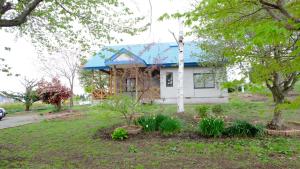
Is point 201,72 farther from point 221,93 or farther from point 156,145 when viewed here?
point 156,145

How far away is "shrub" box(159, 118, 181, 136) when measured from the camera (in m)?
10.1

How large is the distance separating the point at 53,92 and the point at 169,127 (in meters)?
14.5

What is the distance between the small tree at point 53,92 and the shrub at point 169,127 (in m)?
13.9

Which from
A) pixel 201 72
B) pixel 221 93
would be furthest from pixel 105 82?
pixel 221 93

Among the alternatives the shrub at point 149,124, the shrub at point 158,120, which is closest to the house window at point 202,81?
the shrub at point 158,120

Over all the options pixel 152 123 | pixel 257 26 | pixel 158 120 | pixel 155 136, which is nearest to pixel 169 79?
pixel 158 120

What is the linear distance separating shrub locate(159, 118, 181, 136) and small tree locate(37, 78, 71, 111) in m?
13.9

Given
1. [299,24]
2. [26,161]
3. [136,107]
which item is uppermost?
[299,24]

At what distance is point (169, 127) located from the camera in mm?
10109

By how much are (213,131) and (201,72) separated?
15292 millimetres

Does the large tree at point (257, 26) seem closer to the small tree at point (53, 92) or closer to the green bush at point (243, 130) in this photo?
the green bush at point (243, 130)

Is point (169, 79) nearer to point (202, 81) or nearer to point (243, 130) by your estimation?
point (202, 81)

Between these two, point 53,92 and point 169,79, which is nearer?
point 53,92

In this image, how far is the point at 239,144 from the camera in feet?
28.5
